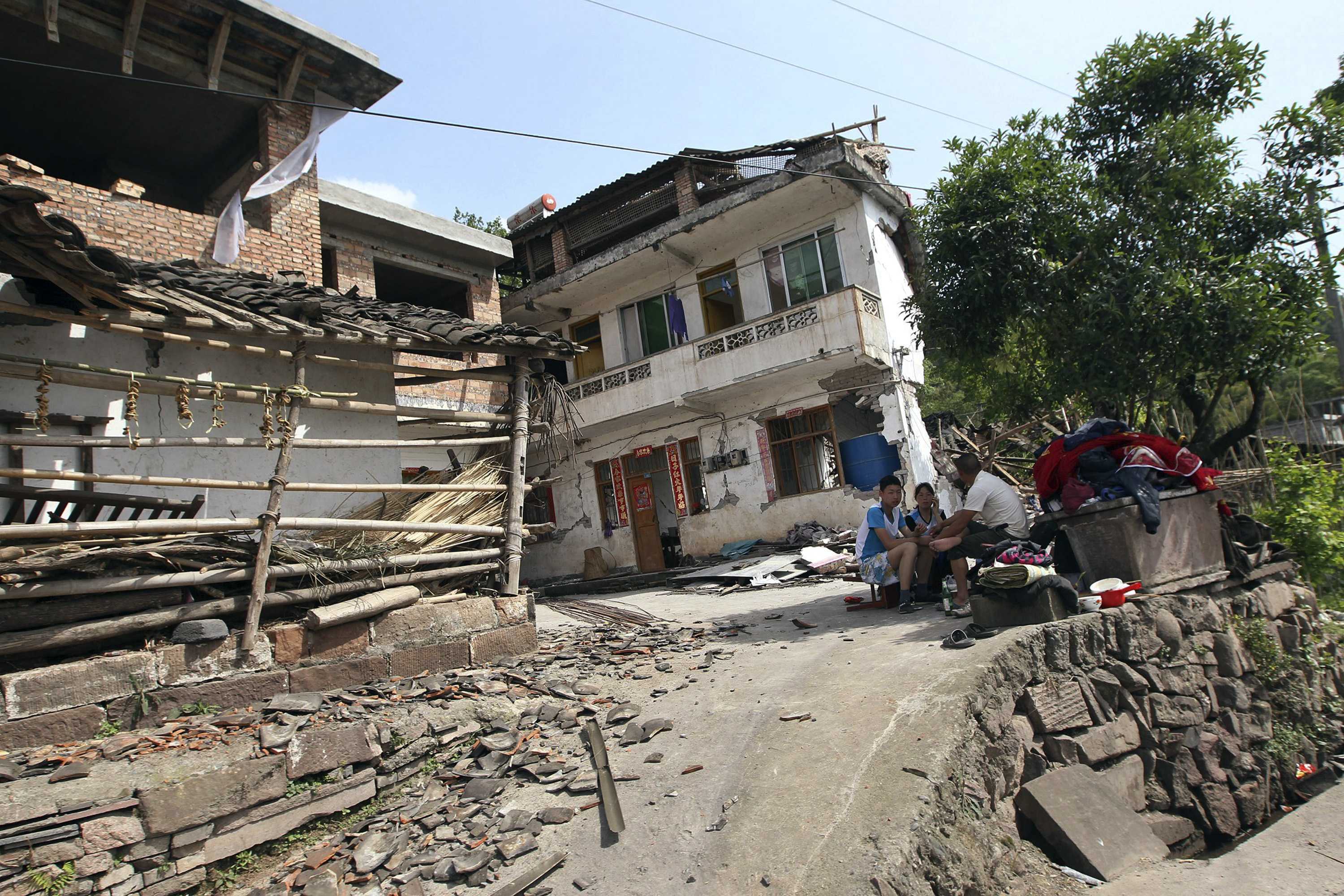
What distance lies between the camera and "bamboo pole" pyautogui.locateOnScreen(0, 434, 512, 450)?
15.0ft

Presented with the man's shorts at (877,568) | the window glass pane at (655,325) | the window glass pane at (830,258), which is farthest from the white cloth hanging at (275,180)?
the window glass pane at (830,258)

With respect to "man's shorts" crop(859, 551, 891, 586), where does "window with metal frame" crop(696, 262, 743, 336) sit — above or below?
above

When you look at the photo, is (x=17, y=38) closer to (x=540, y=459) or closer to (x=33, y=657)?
(x=33, y=657)

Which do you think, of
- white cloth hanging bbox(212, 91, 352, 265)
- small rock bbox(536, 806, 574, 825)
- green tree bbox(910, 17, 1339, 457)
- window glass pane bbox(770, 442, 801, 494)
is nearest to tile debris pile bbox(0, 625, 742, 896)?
small rock bbox(536, 806, 574, 825)

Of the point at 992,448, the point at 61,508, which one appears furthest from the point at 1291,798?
the point at 992,448

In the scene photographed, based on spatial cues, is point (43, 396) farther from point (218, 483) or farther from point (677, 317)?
point (677, 317)

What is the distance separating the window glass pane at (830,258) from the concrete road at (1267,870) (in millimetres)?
12414

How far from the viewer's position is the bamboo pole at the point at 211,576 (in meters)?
4.46

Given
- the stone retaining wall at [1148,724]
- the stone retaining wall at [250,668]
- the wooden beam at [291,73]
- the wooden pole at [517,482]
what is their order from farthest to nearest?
1. the wooden beam at [291,73]
2. the wooden pole at [517,482]
3. the stone retaining wall at [250,668]
4. the stone retaining wall at [1148,724]

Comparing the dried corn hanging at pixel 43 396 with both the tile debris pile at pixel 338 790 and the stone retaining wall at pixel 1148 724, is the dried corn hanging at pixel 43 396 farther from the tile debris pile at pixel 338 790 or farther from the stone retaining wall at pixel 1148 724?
the stone retaining wall at pixel 1148 724

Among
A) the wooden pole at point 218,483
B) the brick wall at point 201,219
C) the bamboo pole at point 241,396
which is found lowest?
the wooden pole at point 218,483

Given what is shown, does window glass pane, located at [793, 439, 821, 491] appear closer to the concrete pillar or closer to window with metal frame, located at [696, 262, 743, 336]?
window with metal frame, located at [696, 262, 743, 336]

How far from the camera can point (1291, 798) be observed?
21.0ft

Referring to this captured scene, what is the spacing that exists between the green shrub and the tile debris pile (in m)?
8.71
